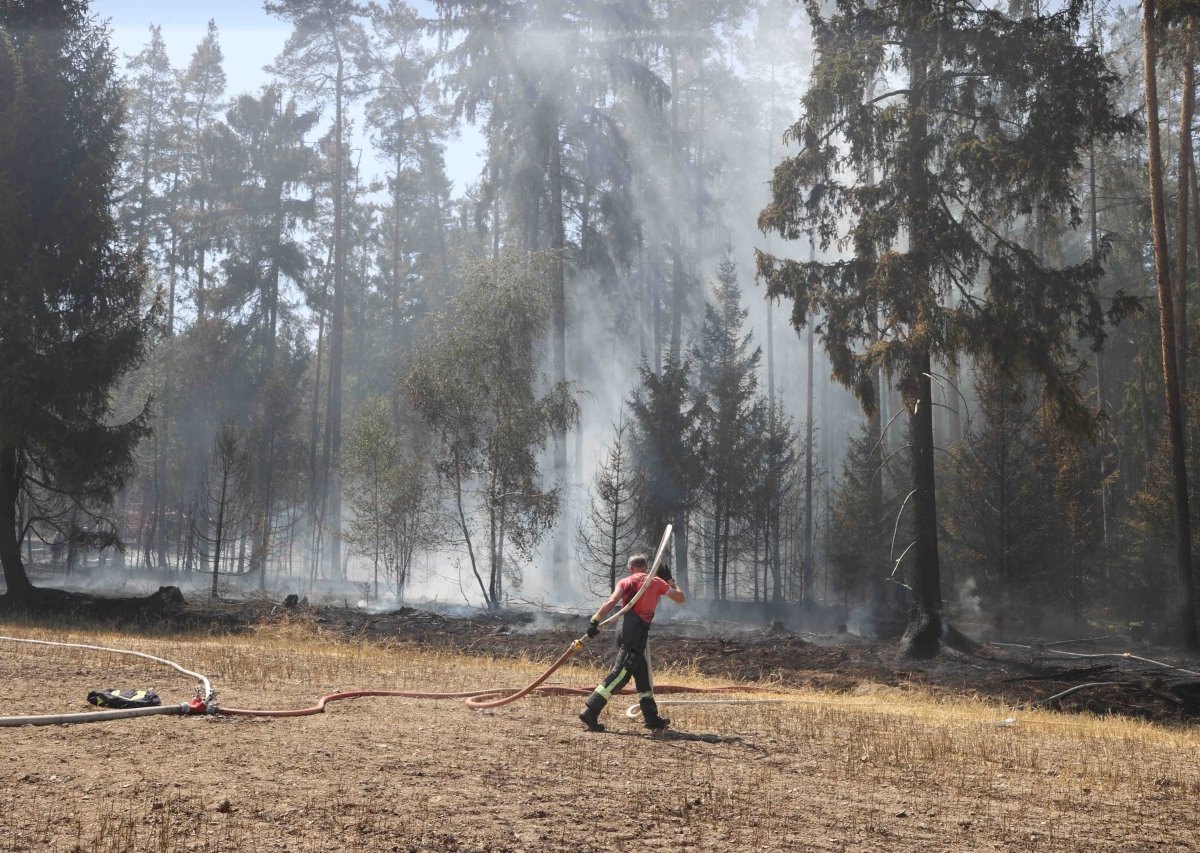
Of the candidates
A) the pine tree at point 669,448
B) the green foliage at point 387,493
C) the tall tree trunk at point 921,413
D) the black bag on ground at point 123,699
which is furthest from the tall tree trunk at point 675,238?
the black bag on ground at point 123,699

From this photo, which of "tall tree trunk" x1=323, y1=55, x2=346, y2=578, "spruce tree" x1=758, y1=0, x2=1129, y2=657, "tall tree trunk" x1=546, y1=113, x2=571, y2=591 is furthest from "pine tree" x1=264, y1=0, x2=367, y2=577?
"spruce tree" x1=758, y1=0, x2=1129, y2=657

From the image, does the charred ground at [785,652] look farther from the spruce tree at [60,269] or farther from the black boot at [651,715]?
the black boot at [651,715]

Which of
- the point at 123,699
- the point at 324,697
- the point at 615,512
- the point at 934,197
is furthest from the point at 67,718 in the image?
the point at 615,512

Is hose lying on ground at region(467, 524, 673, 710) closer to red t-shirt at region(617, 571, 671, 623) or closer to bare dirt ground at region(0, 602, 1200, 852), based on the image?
red t-shirt at region(617, 571, 671, 623)

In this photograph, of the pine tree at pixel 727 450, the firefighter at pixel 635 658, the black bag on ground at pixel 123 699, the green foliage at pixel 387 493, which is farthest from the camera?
the pine tree at pixel 727 450

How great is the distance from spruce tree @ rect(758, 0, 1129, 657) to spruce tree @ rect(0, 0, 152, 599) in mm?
16379

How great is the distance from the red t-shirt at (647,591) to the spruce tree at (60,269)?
19.3m

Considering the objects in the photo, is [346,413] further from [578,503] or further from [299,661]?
[299,661]

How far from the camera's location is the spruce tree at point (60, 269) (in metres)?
24.8

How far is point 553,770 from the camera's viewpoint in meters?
7.91

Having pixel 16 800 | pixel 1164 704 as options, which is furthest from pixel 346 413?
pixel 16 800

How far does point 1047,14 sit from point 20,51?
2399 centimetres

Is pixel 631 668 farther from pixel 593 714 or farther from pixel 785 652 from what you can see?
pixel 785 652

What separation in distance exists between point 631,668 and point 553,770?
228 centimetres
